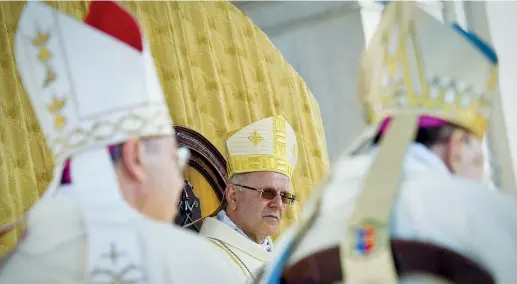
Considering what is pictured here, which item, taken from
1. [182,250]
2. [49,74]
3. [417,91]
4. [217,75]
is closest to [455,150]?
[417,91]

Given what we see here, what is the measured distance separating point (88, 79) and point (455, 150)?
2.19 ft

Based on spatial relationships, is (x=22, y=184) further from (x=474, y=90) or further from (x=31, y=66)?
(x=474, y=90)

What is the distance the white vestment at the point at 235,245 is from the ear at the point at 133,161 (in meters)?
1.27

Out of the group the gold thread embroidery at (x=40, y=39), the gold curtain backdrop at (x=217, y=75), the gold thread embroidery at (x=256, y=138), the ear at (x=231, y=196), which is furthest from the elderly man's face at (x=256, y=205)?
the gold thread embroidery at (x=40, y=39)

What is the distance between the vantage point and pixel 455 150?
1344 mm

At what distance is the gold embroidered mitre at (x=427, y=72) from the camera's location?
1366 mm

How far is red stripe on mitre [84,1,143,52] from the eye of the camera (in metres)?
1.50

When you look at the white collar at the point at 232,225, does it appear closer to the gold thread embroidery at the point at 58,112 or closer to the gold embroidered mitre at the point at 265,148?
the gold embroidered mitre at the point at 265,148

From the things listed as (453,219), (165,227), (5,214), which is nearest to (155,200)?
(165,227)

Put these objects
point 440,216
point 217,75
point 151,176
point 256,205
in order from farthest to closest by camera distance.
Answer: point 217,75 < point 256,205 < point 151,176 < point 440,216

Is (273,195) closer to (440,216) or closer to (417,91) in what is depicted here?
(417,91)

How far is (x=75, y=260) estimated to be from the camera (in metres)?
1.38

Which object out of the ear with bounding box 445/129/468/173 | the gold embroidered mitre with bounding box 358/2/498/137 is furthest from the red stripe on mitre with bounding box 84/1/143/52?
the ear with bounding box 445/129/468/173

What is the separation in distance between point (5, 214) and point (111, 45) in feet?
5.98
